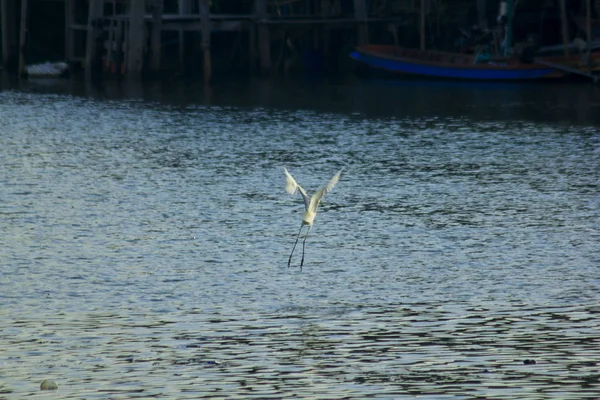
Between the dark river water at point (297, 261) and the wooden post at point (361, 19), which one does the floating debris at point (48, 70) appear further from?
the dark river water at point (297, 261)

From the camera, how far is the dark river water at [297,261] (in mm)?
10750

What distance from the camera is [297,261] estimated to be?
50.2 ft

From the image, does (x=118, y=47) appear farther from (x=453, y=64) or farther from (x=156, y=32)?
(x=453, y=64)

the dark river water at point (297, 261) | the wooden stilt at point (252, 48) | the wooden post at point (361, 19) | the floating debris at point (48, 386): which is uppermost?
the wooden post at point (361, 19)

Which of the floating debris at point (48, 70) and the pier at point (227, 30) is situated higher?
the pier at point (227, 30)

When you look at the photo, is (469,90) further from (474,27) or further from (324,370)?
(324,370)

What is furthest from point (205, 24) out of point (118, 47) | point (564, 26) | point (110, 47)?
point (564, 26)

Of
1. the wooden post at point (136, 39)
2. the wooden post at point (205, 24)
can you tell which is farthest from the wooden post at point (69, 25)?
the wooden post at point (205, 24)

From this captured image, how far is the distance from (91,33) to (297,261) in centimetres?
3147

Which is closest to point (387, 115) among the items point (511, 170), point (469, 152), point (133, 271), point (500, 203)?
point (469, 152)

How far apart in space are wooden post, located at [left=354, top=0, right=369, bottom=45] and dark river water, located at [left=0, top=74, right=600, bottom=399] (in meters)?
16.7

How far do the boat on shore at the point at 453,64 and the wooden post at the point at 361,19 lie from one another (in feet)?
3.82

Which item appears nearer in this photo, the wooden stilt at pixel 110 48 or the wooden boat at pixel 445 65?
the wooden boat at pixel 445 65

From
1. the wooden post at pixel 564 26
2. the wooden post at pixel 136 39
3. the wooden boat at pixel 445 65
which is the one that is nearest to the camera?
the wooden post at pixel 564 26
